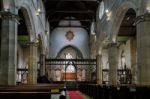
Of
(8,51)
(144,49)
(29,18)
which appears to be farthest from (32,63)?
(144,49)

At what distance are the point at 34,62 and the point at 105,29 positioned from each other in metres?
6.93

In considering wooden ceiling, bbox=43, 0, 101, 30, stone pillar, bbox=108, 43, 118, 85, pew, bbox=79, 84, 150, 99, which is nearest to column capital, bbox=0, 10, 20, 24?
pew, bbox=79, 84, 150, 99

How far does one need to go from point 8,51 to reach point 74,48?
26777 millimetres

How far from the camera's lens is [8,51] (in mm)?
13328

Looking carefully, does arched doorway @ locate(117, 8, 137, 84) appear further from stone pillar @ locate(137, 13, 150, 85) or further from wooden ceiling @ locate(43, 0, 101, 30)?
stone pillar @ locate(137, 13, 150, 85)

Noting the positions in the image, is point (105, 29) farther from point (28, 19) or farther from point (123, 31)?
point (28, 19)

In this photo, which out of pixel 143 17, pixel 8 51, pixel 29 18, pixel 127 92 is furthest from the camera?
pixel 29 18

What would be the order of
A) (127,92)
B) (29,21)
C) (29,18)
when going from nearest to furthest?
1. (127,92)
2. (29,18)
3. (29,21)

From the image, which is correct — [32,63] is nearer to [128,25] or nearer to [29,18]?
[29,18]

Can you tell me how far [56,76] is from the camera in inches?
1432

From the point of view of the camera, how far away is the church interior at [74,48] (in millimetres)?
11033

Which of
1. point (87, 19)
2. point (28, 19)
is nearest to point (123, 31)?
point (87, 19)

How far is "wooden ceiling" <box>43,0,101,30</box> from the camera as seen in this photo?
106 ft

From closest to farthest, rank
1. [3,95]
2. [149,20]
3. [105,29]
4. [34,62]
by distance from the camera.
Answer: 1. [3,95]
2. [149,20]
3. [34,62]
4. [105,29]
